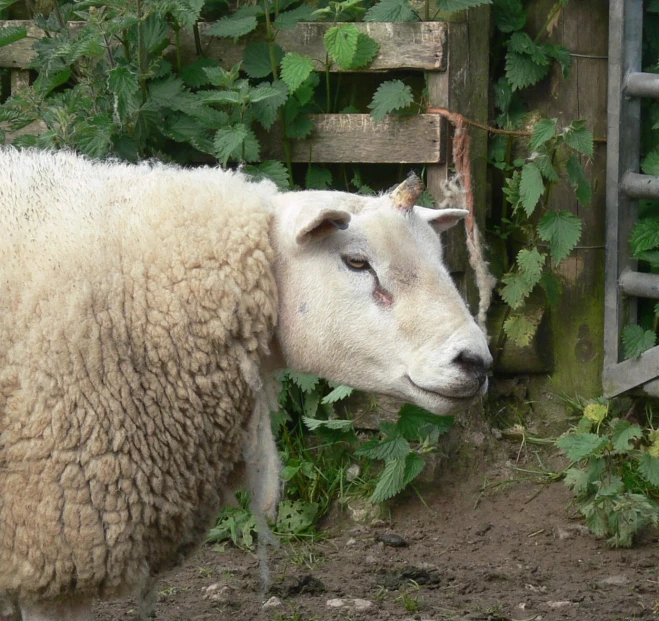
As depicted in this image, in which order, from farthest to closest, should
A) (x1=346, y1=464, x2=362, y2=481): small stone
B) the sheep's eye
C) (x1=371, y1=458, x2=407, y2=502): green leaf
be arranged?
1. (x1=346, y1=464, x2=362, y2=481): small stone
2. (x1=371, y1=458, x2=407, y2=502): green leaf
3. the sheep's eye

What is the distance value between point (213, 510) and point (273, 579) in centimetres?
130

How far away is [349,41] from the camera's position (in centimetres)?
427

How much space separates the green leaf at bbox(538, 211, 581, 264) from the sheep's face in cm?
150

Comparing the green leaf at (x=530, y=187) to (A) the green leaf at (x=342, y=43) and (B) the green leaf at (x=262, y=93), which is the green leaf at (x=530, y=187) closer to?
(A) the green leaf at (x=342, y=43)

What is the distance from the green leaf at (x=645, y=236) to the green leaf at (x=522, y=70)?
794 millimetres

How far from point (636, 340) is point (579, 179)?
0.76m

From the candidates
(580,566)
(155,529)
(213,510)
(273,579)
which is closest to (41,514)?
(155,529)

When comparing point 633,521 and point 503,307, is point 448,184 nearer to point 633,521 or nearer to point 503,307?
point 503,307

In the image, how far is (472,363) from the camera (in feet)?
9.36

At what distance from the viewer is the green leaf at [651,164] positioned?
4.46 meters

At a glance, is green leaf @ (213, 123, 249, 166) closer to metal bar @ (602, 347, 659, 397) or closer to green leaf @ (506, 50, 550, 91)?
green leaf @ (506, 50, 550, 91)

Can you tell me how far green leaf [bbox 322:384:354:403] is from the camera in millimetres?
4414

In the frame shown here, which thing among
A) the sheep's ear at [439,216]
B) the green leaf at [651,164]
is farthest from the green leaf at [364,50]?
the sheep's ear at [439,216]

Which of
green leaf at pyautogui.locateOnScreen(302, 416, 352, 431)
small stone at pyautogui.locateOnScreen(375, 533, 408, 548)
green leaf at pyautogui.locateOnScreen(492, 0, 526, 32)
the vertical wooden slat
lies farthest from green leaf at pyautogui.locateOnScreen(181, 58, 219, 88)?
small stone at pyautogui.locateOnScreen(375, 533, 408, 548)
